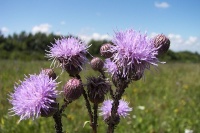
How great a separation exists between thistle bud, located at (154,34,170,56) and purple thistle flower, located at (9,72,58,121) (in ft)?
1.81

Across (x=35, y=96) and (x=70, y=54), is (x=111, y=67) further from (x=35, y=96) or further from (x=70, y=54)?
(x=35, y=96)

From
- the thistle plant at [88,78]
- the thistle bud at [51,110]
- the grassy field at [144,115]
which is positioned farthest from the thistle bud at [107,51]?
the grassy field at [144,115]

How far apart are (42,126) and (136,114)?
1.91 meters

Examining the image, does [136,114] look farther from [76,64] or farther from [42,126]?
[76,64]

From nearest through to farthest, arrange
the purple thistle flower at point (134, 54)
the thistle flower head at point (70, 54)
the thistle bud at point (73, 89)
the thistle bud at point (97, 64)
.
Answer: the purple thistle flower at point (134, 54), the thistle bud at point (73, 89), the thistle flower head at point (70, 54), the thistle bud at point (97, 64)

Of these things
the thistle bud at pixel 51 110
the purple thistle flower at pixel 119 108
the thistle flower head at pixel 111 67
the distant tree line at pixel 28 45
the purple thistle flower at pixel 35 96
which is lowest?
the purple thistle flower at pixel 119 108

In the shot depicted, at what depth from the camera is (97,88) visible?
164 cm

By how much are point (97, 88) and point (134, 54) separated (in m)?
0.33

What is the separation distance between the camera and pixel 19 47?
1473 inches

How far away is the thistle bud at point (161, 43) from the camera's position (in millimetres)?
1473

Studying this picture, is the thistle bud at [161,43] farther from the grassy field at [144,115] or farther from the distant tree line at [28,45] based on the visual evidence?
the distant tree line at [28,45]

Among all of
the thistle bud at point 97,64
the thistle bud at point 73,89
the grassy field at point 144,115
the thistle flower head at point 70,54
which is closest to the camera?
the thistle bud at point 73,89

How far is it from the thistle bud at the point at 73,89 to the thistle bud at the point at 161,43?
0.44 m

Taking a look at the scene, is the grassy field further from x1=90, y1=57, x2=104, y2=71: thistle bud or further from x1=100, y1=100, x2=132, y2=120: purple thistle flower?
x1=90, y1=57, x2=104, y2=71: thistle bud
